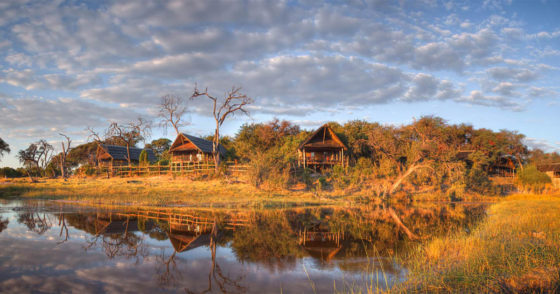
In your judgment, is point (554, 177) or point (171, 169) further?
point (554, 177)

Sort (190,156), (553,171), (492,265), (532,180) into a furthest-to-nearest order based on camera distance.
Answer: (190,156)
(553,171)
(532,180)
(492,265)

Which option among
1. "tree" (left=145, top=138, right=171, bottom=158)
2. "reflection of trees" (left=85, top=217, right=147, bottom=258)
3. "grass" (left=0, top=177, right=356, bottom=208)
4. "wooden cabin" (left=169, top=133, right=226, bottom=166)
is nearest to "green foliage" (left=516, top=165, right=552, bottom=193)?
"grass" (left=0, top=177, right=356, bottom=208)

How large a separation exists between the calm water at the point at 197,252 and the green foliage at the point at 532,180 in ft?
77.1

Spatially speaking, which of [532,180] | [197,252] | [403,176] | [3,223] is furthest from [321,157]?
[197,252]

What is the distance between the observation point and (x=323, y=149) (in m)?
38.6

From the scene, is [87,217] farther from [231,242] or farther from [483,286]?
[483,286]

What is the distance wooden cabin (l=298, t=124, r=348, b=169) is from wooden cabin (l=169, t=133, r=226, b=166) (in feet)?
37.4

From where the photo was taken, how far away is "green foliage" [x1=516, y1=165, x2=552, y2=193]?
104ft

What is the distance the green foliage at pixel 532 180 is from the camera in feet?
104

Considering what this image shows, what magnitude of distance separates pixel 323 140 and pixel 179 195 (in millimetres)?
18645

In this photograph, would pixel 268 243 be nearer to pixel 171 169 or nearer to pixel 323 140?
pixel 323 140

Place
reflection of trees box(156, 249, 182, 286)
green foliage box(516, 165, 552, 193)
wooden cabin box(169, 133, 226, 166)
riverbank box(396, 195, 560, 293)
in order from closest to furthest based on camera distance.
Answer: riverbank box(396, 195, 560, 293)
reflection of trees box(156, 249, 182, 286)
green foliage box(516, 165, 552, 193)
wooden cabin box(169, 133, 226, 166)

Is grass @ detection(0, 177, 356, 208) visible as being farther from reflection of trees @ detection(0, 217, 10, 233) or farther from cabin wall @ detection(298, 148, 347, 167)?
cabin wall @ detection(298, 148, 347, 167)

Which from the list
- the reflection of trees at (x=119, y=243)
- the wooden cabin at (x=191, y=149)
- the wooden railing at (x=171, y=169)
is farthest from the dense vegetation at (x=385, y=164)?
the reflection of trees at (x=119, y=243)
